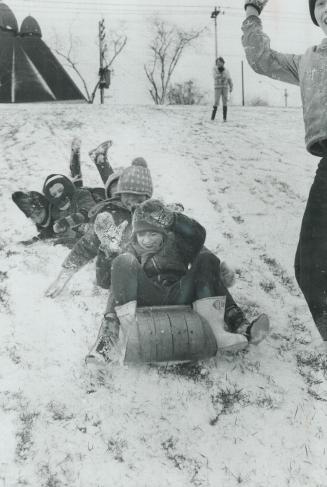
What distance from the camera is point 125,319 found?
209cm

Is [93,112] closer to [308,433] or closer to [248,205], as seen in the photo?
[248,205]

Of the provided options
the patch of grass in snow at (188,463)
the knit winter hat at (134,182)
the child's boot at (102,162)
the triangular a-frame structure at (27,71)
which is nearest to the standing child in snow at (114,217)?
the knit winter hat at (134,182)

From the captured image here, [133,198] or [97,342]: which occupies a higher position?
[133,198]

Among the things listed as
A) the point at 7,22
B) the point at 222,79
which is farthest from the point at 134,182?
the point at 7,22

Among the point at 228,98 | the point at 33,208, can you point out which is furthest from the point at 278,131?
the point at 33,208

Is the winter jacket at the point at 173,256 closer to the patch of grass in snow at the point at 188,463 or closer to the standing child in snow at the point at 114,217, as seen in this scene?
the standing child in snow at the point at 114,217

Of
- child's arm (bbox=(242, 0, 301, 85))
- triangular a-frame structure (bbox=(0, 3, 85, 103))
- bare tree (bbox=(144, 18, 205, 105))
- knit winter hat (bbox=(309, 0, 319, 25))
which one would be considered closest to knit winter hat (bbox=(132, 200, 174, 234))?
child's arm (bbox=(242, 0, 301, 85))

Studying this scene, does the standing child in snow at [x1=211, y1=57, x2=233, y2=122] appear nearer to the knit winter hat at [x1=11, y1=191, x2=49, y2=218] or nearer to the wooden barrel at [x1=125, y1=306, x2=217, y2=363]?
the knit winter hat at [x1=11, y1=191, x2=49, y2=218]

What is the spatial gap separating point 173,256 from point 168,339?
1.24 ft

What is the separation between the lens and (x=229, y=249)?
11.4 ft

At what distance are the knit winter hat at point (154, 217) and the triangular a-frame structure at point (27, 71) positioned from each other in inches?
295

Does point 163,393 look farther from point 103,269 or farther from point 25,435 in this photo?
point 103,269

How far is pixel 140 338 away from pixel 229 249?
62.9 inches

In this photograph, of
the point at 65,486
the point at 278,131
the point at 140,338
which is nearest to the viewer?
the point at 65,486
